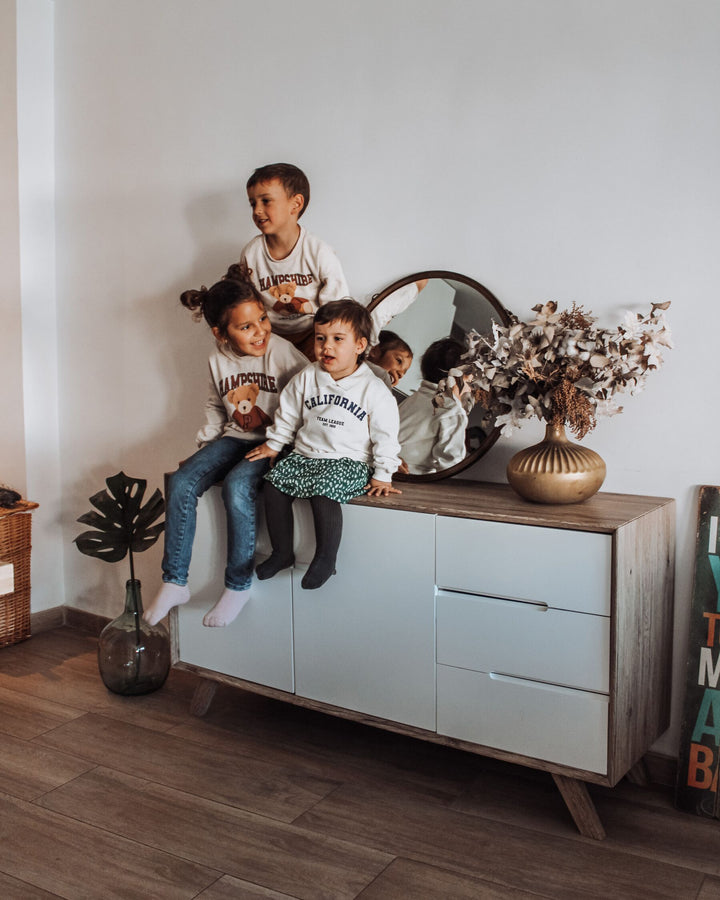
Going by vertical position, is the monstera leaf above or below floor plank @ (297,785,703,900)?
above

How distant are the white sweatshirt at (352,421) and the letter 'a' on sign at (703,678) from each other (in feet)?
2.57

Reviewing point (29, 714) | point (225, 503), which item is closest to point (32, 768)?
point (29, 714)

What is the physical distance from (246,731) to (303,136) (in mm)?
1777

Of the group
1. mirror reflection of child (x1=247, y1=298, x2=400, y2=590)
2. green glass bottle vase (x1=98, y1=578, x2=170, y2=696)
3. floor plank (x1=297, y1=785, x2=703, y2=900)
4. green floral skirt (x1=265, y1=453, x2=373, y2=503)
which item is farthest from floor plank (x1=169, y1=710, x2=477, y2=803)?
green floral skirt (x1=265, y1=453, x2=373, y2=503)

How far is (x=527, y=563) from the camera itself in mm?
1952

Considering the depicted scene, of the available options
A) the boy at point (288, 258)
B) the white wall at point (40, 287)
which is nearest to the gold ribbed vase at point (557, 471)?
the boy at point (288, 258)

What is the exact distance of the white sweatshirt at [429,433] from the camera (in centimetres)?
240

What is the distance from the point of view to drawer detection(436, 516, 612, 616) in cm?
187

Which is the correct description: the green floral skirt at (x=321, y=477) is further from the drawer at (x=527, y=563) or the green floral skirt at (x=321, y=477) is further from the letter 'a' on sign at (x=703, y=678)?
the letter 'a' on sign at (x=703, y=678)

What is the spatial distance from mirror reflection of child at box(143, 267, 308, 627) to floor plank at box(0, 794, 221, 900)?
598mm

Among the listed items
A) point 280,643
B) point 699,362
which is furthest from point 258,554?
point 699,362

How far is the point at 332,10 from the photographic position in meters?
2.58

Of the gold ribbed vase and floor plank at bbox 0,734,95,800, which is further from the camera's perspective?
floor plank at bbox 0,734,95,800

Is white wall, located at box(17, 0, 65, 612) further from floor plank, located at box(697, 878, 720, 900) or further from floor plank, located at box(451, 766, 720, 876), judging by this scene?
floor plank, located at box(697, 878, 720, 900)
